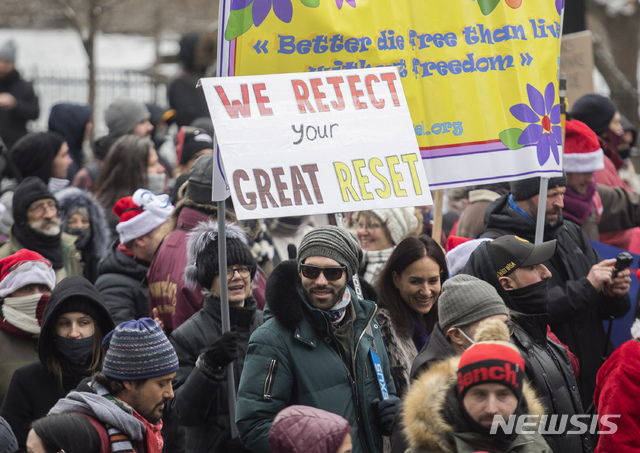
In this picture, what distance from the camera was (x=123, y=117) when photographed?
33.4ft

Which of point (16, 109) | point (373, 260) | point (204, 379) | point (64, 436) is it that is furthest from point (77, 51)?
point (64, 436)

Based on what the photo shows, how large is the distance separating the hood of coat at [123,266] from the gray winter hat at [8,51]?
202 inches

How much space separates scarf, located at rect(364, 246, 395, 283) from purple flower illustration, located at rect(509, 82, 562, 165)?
1.43m

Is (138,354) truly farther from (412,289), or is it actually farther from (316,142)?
(412,289)

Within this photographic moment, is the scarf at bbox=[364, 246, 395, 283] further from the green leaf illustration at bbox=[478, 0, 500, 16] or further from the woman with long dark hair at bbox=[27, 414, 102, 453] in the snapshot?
the woman with long dark hair at bbox=[27, 414, 102, 453]

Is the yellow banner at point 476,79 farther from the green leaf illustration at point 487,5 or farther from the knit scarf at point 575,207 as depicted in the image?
the knit scarf at point 575,207

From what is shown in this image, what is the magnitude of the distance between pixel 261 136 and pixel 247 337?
45.4 inches

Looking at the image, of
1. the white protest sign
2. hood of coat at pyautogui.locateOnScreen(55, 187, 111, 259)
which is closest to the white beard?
hood of coat at pyautogui.locateOnScreen(55, 187, 111, 259)

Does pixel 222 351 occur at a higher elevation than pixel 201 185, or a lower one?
lower

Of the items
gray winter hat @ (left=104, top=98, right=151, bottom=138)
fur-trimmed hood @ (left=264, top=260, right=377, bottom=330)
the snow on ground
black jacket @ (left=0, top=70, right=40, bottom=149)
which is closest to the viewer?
fur-trimmed hood @ (left=264, top=260, right=377, bottom=330)

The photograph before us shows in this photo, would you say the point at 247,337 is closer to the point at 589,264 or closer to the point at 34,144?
the point at 589,264

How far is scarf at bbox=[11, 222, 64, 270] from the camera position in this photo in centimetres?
717

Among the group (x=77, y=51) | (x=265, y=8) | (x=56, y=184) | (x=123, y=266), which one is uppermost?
(x=77, y=51)

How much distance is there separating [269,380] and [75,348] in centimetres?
105
